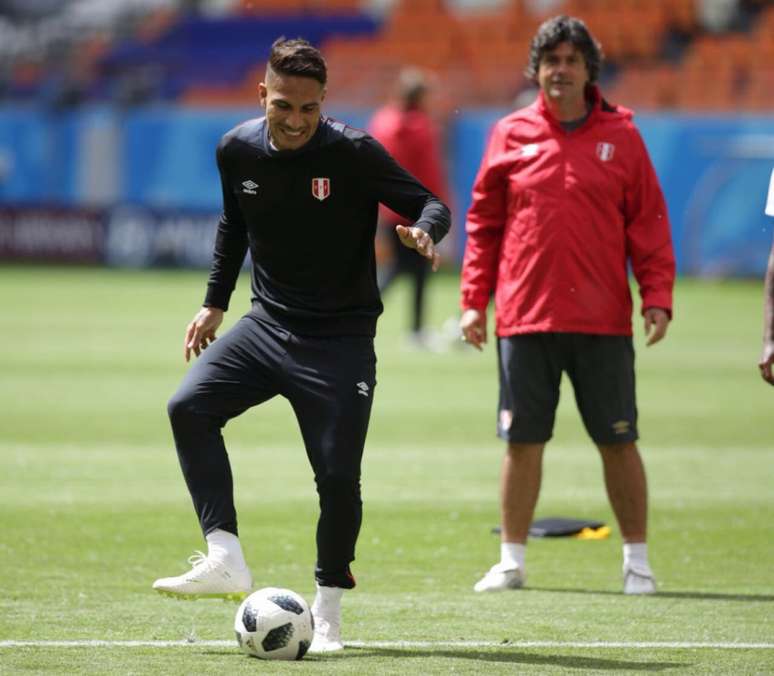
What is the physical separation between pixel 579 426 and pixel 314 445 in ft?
24.1

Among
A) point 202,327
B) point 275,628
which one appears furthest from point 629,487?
point 275,628

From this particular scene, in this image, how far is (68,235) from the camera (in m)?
36.0

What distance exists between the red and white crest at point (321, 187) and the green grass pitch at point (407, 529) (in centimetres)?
168

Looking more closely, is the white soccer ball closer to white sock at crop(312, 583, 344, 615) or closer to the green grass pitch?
the green grass pitch

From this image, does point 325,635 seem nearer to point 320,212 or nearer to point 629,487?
point 320,212

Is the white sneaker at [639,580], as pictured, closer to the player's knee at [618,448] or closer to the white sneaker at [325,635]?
the player's knee at [618,448]

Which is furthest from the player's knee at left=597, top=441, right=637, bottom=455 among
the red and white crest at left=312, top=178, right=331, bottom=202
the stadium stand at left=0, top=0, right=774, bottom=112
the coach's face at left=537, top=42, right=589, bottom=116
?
the stadium stand at left=0, top=0, right=774, bottom=112

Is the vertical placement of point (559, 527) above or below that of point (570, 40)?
below

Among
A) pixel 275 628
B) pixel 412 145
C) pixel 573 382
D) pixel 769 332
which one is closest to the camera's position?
pixel 275 628

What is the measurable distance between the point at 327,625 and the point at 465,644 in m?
0.52

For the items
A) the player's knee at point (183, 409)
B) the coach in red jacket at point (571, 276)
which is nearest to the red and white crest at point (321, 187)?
the player's knee at point (183, 409)

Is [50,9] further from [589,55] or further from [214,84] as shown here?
[589,55]

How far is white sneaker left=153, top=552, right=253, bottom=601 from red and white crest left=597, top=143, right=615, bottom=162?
2.61 metres

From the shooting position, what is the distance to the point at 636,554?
7.74 meters
